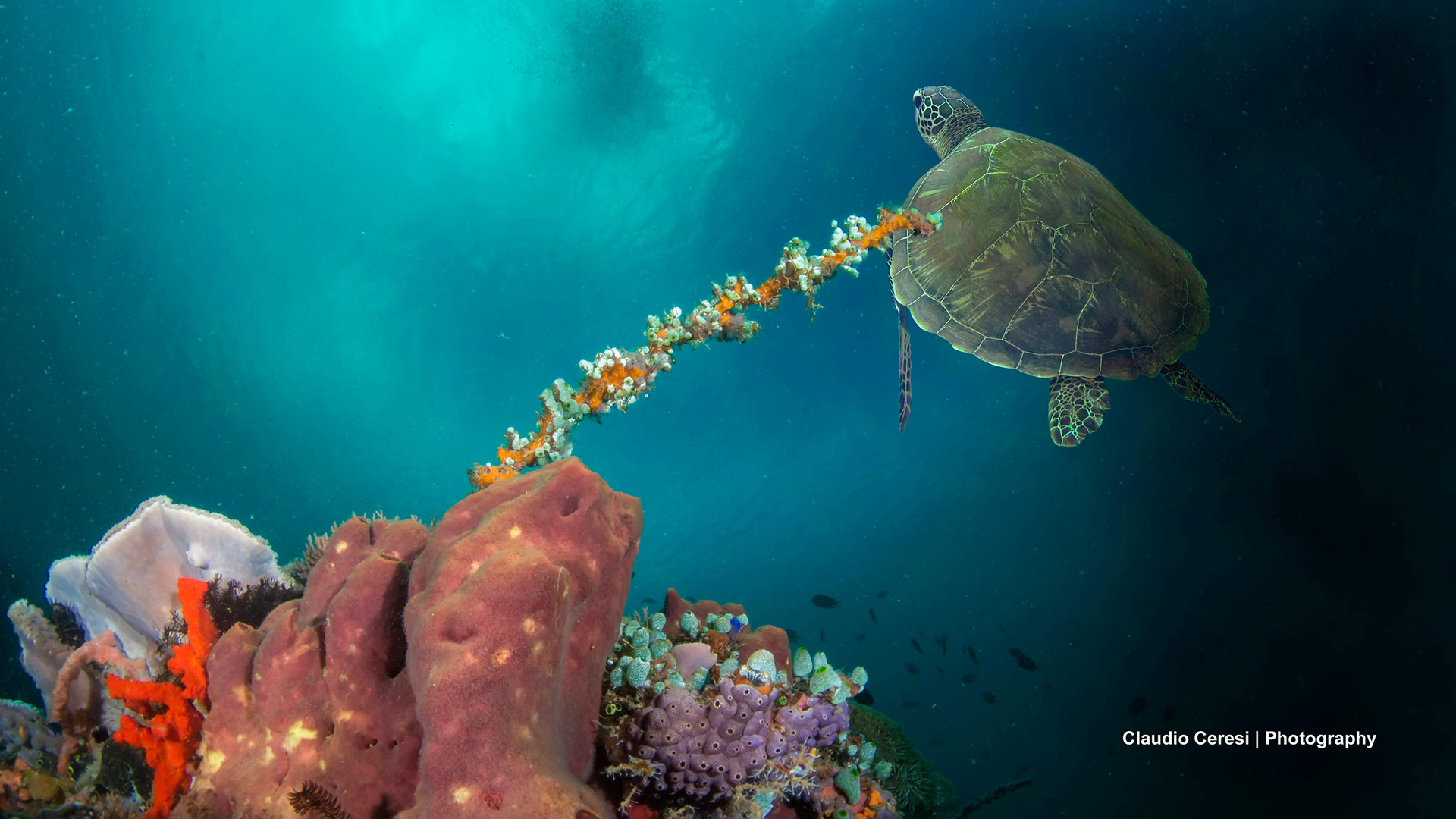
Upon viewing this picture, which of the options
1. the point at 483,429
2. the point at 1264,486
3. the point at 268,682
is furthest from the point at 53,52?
the point at 1264,486

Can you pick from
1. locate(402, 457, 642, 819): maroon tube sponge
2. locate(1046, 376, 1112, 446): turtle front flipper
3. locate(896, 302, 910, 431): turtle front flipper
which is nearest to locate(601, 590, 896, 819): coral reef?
locate(402, 457, 642, 819): maroon tube sponge

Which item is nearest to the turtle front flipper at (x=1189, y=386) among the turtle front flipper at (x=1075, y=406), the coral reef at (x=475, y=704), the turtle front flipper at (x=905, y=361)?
the turtle front flipper at (x=1075, y=406)

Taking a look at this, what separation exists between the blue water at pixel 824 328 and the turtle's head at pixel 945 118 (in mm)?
10686

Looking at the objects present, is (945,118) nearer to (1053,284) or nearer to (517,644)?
(1053,284)

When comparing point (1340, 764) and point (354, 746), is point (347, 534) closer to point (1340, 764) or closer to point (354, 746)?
point (354, 746)

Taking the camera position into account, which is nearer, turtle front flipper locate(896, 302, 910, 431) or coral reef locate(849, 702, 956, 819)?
coral reef locate(849, 702, 956, 819)

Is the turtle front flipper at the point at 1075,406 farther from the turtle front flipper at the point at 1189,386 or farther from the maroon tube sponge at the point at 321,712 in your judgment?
the maroon tube sponge at the point at 321,712

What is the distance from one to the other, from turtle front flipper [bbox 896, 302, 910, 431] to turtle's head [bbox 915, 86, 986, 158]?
8.73 feet

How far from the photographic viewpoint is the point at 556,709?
1.60 m

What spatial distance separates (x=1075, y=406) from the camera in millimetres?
5332

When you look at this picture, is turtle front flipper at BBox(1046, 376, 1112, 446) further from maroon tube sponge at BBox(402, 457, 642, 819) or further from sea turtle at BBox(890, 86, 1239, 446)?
maroon tube sponge at BBox(402, 457, 642, 819)

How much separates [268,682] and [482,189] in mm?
27705

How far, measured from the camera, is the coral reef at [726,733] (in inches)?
80.3

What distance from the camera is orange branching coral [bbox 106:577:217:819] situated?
78.3 inches
